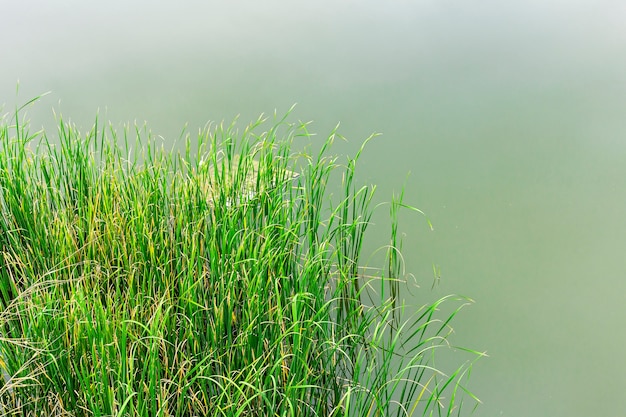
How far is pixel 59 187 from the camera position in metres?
1.91

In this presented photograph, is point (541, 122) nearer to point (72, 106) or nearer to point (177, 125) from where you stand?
point (177, 125)

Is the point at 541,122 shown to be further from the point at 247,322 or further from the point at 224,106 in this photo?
the point at 247,322

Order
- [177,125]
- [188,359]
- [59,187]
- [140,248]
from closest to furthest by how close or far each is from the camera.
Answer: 1. [188,359]
2. [140,248]
3. [59,187]
4. [177,125]

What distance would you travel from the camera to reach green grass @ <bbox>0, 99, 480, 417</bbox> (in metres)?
1.40

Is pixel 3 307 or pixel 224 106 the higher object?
pixel 224 106

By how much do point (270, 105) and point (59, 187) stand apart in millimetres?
1215

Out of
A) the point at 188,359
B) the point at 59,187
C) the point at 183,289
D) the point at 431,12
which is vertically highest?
the point at 431,12

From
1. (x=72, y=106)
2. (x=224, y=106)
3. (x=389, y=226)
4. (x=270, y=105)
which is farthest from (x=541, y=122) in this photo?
(x=72, y=106)

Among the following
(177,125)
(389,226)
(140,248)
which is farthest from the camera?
(177,125)

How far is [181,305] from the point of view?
5.24 feet

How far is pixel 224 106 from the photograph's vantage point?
9.61ft

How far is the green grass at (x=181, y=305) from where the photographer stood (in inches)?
55.1

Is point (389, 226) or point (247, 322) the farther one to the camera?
point (389, 226)

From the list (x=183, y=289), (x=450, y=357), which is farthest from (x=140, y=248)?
(x=450, y=357)
